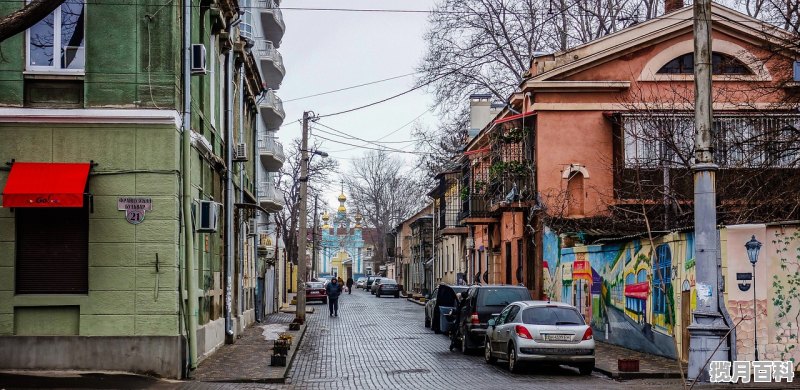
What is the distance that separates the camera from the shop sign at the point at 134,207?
16.3 metres

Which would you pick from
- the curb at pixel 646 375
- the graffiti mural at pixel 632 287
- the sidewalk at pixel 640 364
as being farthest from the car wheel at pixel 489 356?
the graffiti mural at pixel 632 287

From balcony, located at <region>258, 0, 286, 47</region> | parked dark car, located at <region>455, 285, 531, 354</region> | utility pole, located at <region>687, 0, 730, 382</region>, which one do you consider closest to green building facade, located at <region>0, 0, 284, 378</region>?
utility pole, located at <region>687, 0, 730, 382</region>

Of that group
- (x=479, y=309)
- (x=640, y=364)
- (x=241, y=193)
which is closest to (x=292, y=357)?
(x=479, y=309)

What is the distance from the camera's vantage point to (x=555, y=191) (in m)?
32.0

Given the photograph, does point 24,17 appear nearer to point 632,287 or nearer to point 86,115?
point 86,115

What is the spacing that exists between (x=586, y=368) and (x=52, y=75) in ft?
36.5

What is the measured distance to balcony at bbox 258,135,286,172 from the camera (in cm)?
4241

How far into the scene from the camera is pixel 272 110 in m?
45.6

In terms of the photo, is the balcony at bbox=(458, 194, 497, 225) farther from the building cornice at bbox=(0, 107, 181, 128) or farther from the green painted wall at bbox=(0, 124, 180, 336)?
the building cornice at bbox=(0, 107, 181, 128)

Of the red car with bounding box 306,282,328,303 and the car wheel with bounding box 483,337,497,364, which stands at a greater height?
the car wheel with bounding box 483,337,497,364

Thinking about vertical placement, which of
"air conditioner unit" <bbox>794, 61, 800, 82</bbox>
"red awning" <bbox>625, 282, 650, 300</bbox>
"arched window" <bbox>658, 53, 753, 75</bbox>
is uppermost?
"arched window" <bbox>658, 53, 753, 75</bbox>

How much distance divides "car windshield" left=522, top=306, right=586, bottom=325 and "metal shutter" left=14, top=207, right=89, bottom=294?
27.4 ft

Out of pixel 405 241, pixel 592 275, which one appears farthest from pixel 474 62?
pixel 405 241

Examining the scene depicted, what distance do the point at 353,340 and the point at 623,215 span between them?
904cm
